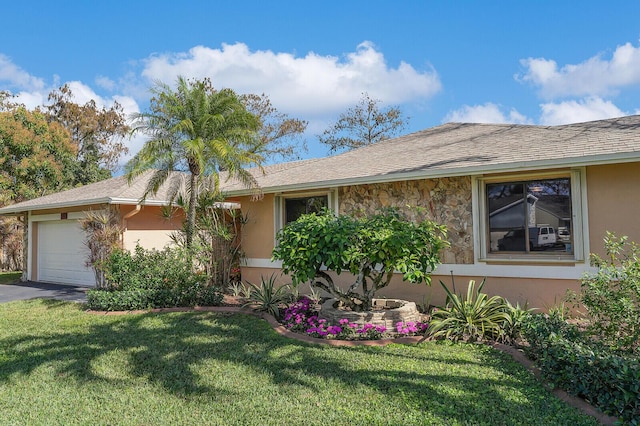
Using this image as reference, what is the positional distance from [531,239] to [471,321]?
2.40 meters

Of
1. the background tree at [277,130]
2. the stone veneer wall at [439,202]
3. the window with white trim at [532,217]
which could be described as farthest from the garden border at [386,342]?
the background tree at [277,130]

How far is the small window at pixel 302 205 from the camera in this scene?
11062 millimetres

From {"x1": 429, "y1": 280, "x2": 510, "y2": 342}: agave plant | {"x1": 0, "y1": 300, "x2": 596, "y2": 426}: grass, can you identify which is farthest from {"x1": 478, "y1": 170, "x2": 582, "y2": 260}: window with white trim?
{"x1": 0, "y1": 300, "x2": 596, "y2": 426}: grass

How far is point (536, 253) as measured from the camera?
8125 mm

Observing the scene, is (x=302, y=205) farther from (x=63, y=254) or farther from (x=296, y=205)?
(x=63, y=254)

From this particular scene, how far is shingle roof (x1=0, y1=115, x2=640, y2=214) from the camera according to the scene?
24.7 feet

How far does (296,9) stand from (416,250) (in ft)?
28.6

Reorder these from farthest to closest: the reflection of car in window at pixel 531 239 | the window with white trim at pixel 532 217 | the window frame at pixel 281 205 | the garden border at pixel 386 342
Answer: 1. the window frame at pixel 281 205
2. the reflection of car in window at pixel 531 239
3. the window with white trim at pixel 532 217
4. the garden border at pixel 386 342

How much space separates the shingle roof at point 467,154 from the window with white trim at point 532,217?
0.60 m

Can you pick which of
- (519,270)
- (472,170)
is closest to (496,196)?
(472,170)

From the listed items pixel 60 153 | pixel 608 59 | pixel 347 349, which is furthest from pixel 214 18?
pixel 60 153

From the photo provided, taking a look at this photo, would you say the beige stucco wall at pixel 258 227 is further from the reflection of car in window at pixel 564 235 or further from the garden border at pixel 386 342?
the reflection of car in window at pixel 564 235

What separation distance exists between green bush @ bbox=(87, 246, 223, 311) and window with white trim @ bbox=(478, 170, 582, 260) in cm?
658

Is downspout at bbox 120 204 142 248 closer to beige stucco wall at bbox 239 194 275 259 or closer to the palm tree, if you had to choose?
the palm tree
